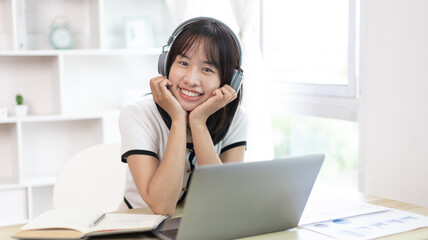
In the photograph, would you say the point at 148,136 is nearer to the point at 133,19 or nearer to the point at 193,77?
the point at 193,77

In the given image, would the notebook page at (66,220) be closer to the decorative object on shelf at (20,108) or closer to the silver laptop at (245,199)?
the silver laptop at (245,199)

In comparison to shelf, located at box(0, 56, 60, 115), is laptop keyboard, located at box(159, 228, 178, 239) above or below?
below

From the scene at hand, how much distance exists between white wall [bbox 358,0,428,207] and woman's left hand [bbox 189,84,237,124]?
81 cm

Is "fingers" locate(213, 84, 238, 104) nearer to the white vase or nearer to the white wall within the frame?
the white wall

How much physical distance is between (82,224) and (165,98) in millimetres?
447

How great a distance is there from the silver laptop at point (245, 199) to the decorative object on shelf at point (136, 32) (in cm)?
214

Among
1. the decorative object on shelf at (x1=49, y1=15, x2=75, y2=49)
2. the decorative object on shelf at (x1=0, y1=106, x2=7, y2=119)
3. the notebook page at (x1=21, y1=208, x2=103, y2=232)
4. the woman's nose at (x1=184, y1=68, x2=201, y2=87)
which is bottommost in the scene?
the notebook page at (x1=21, y1=208, x2=103, y2=232)

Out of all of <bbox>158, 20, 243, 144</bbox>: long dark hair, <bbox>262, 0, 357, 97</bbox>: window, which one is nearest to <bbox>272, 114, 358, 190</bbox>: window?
<bbox>262, 0, 357, 97</bbox>: window

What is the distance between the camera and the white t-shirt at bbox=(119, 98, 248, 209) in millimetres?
1505

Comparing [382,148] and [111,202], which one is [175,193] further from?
[382,148]

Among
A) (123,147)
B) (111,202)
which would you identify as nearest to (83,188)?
(111,202)

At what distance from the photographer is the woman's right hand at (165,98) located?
1.48 m

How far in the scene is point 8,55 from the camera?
298 cm

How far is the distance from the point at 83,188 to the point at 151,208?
510mm
